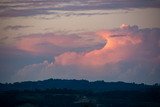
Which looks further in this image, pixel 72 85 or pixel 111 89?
pixel 72 85

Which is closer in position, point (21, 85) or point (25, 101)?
point (25, 101)

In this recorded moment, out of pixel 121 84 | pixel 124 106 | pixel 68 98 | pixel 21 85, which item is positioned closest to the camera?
pixel 124 106

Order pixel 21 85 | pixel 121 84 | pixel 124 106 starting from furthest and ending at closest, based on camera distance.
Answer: pixel 121 84 < pixel 21 85 < pixel 124 106

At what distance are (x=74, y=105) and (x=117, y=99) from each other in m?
10.4

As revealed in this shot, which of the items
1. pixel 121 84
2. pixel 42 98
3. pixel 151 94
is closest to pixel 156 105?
pixel 151 94

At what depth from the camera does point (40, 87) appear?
75.9 metres

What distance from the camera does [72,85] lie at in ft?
283

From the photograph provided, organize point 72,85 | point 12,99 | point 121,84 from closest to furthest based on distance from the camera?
1. point 12,99
2. point 121,84
3. point 72,85

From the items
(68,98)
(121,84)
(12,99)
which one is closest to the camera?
(12,99)

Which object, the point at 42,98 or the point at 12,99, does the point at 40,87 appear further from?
the point at 12,99

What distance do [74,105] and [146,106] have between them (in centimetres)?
894

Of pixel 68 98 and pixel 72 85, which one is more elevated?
pixel 72 85

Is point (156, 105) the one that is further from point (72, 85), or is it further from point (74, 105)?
point (72, 85)

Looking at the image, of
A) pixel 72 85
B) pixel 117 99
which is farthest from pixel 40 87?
pixel 117 99
